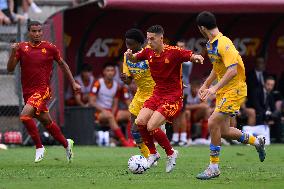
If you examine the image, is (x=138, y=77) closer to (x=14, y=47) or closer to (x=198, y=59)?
(x=14, y=47)

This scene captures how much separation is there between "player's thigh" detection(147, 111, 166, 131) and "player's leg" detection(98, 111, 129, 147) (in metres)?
7.98

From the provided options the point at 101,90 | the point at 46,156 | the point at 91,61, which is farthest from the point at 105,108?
the point at 46,156

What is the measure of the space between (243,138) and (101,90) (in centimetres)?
853

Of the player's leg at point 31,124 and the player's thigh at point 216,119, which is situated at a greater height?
the player's thigh at point 216,119

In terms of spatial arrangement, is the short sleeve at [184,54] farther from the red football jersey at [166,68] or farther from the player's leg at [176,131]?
the player's leg at [176,131]

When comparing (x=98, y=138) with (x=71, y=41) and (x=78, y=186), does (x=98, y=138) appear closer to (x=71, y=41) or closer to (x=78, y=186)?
(x=71, y=41)

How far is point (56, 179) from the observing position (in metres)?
12.3

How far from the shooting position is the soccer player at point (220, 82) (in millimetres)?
12359

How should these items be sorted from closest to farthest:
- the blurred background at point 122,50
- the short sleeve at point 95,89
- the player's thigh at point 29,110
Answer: the player's thigh at point 29,110 → the blurred background at point 122,50 → the short sleeve at point 95,89

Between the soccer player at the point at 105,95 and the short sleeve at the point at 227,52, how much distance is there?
380 inches

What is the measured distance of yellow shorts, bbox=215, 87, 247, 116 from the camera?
12820mm

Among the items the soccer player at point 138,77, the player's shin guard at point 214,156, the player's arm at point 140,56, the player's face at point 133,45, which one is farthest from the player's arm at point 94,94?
the player's shin guard at point 214,156

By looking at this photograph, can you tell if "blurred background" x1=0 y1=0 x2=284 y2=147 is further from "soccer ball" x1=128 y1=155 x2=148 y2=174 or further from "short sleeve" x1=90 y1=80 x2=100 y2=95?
"soccer ball" x1=128 y1=155 x2=148 y2=174

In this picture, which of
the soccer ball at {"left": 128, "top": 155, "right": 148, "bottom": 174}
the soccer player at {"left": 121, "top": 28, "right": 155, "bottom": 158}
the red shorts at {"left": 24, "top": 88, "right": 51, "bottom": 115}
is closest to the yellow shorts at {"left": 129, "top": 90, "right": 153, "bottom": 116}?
the soccer player at {"left": 121, "top": 28, "right": 155, "bottom": 158}
